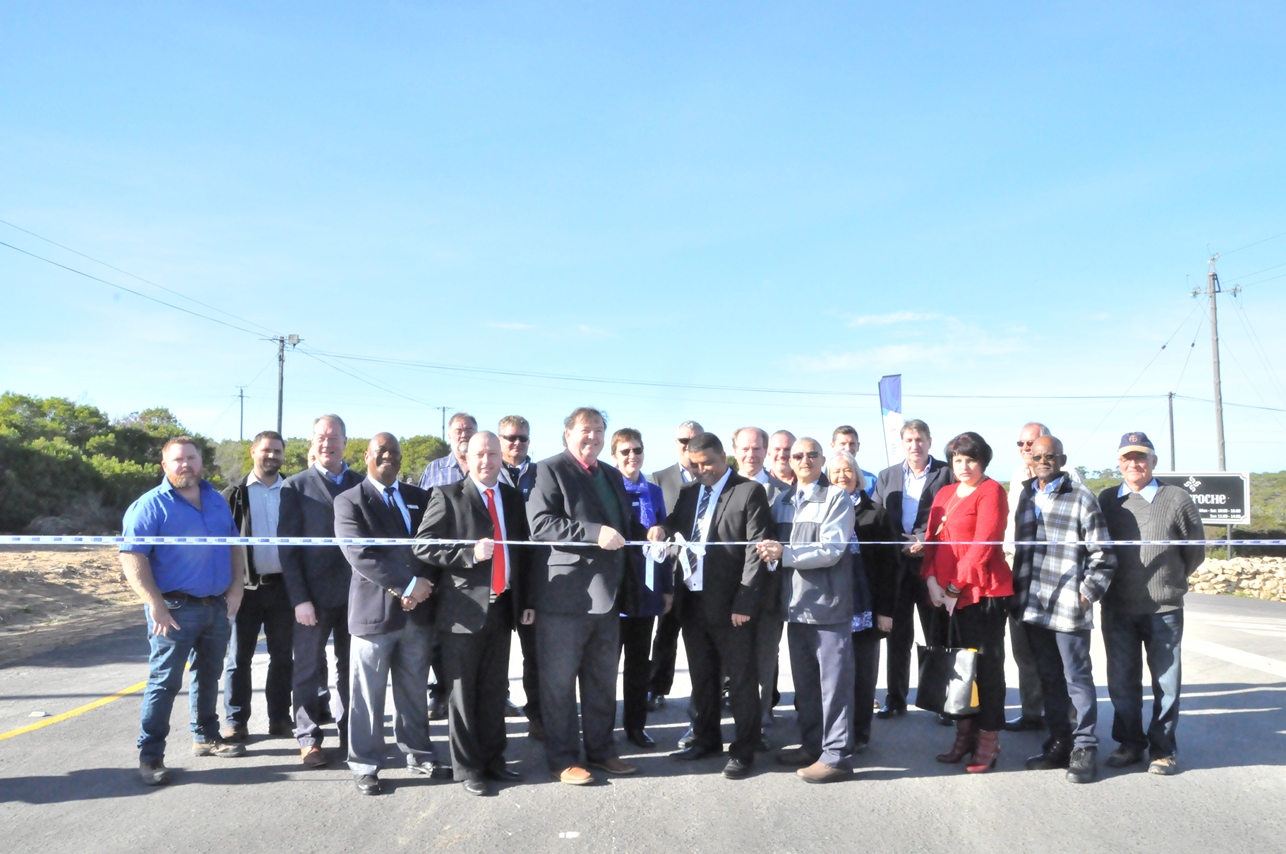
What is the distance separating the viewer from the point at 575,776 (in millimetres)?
5461

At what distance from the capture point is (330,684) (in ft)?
26.7

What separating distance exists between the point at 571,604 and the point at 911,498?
3023 mm

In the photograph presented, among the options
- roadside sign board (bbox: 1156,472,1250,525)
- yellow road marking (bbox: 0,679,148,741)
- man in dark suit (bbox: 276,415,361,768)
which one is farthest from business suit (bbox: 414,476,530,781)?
roadside sign board (bbox: 1156,472,1250,525)

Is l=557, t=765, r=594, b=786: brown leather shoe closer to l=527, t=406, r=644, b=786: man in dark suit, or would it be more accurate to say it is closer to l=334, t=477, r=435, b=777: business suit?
l=527, t=406, r=644, b=786: man in dark suit

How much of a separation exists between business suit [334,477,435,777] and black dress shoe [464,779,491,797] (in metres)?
0.40

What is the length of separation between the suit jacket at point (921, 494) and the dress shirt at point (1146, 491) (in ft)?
4.10

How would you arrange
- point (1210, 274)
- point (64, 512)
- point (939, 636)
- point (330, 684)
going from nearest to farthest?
point (939, 636)
point (330, 684)
point (64, 512)
point (1210, 274)

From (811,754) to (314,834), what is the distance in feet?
9.62

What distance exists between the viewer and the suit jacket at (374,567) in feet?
17.8

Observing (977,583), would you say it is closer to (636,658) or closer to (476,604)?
(636,658)

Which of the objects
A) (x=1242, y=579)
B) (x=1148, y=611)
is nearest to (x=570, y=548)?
(x=1148, y=611)

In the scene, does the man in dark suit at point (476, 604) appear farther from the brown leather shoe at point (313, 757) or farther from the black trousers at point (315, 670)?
the black trousers at point (315, 670)

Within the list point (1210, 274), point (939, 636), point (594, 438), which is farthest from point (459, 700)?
point (1210, 274)

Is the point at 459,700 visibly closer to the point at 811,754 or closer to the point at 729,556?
the point at 729,556
